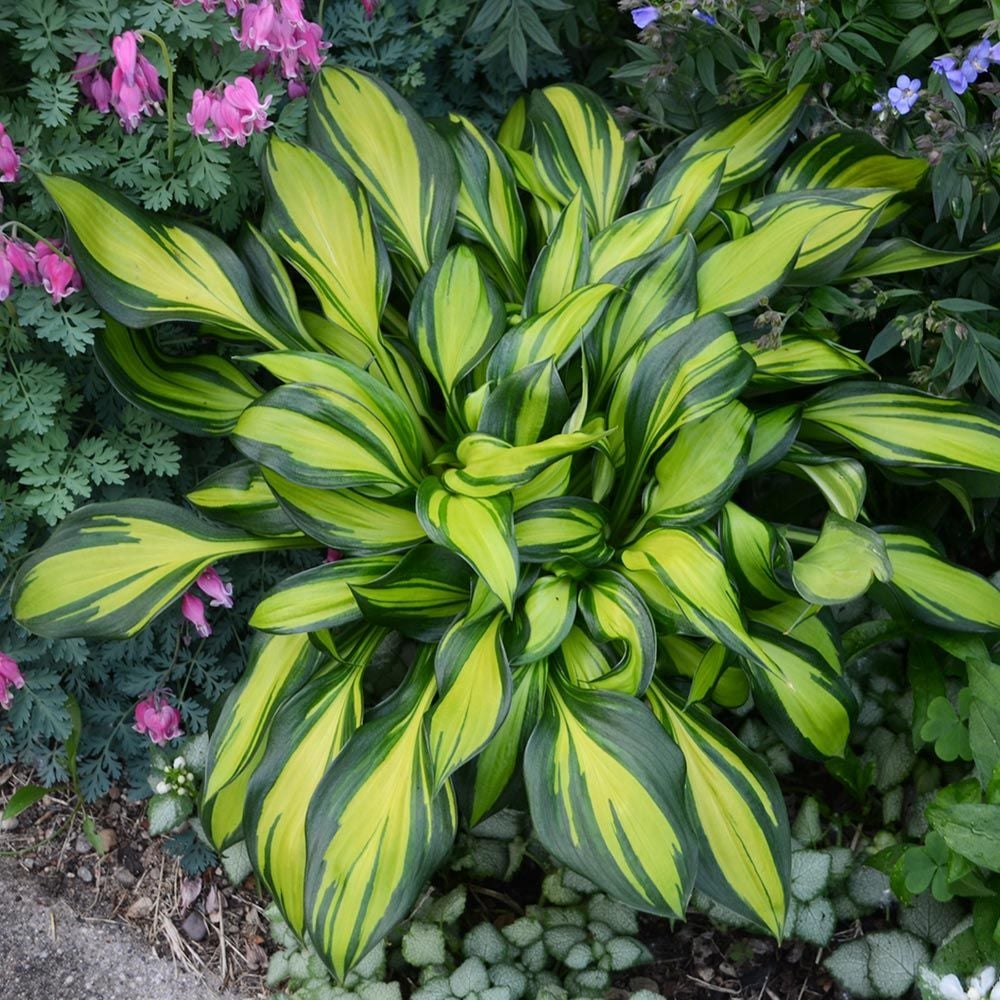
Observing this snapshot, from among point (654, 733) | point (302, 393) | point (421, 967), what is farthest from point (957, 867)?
point (302, 393)

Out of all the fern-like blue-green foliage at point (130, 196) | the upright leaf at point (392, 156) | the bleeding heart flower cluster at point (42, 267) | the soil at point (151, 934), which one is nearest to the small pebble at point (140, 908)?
the soil at point (151, 934)

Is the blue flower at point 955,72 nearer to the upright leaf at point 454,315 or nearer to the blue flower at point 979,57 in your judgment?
the blue flower at point 979,57

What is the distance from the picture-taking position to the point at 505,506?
4.65 ft

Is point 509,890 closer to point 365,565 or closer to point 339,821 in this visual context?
point 339,821

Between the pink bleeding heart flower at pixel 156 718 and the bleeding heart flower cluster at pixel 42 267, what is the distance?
59 centimetres

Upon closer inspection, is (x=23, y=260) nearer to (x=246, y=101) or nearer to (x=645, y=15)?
(x=246, y=101)

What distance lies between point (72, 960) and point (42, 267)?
1.00 metres

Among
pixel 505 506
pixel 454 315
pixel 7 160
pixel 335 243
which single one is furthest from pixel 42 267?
pixel 505 506

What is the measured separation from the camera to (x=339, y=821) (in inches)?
55.0

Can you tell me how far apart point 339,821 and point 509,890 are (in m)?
0.40

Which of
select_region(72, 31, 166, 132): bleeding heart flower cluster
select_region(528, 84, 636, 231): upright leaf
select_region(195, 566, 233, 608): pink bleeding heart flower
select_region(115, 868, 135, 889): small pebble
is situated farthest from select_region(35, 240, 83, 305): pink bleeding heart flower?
select_region(115, 868, 135, 889): small pebble

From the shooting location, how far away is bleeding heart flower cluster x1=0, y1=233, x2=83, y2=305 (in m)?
1.35

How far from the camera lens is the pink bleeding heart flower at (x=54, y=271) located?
55.3 inches

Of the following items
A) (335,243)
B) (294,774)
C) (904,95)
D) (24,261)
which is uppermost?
(904,95)
